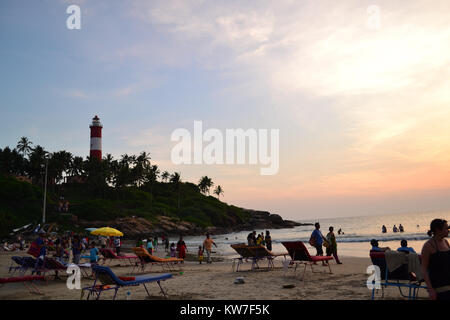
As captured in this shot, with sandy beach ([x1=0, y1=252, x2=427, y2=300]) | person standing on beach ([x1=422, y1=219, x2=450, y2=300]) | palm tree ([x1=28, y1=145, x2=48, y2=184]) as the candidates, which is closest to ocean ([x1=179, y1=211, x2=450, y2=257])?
sandy beach ([x1=0, y1=252, x2=427, y2=300])

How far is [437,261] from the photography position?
4.53 metres

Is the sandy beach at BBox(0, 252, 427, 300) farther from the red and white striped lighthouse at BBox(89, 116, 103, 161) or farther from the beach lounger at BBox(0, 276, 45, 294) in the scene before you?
the red and white striped lighthouse at BBox(89, 116, 103, 161)

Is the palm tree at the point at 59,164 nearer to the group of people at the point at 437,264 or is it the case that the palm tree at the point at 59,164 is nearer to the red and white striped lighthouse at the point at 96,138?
the red and white striped lighthouse at the point at 96,138

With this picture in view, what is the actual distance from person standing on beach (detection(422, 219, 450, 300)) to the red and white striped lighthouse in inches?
3404

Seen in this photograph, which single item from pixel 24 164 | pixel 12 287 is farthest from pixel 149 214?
pixel 12 287

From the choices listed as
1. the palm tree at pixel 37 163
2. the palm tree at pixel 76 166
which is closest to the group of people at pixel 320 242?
the palm tree at pixel 37 163

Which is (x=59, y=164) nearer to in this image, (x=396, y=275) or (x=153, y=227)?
(x=153, y=227)

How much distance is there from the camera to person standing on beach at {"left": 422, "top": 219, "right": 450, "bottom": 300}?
14.6ft

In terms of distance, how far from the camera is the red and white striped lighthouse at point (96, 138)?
8500cm

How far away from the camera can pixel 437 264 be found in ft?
14.8

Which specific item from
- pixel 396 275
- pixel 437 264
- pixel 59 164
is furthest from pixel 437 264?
pixel 59 164
